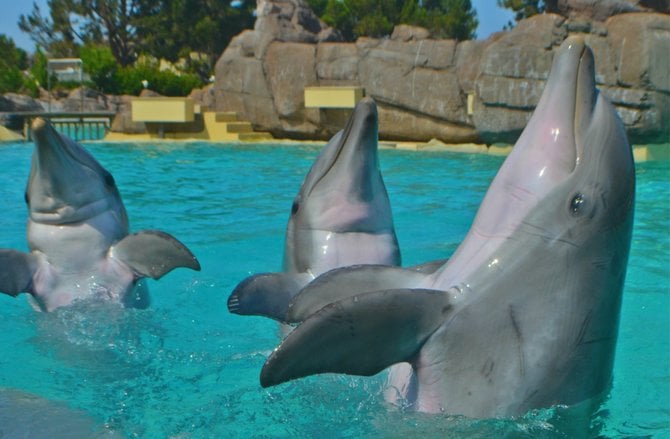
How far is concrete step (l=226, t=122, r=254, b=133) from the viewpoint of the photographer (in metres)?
21.3

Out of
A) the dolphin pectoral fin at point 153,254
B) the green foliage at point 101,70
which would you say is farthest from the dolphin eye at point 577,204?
the green foliage at point 101,70

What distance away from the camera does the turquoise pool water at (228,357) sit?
2963 millimetres

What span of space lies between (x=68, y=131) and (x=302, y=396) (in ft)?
72.9

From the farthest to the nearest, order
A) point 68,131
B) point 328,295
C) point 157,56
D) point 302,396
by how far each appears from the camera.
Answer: point 157,56
point 68,131
point 302,396
point 328,295

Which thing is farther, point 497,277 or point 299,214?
point 299,214

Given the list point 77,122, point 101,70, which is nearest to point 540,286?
point 77,122

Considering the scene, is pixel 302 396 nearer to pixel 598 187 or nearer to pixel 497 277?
pixel 497 277

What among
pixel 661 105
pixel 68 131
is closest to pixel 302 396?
pixel 661 105

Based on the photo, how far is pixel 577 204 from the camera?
2395 mm

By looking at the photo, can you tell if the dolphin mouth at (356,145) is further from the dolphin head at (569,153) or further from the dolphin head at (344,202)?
the dolphin head at (569,153)

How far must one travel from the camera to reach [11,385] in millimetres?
3883

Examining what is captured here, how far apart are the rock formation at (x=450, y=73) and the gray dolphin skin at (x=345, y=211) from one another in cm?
1310

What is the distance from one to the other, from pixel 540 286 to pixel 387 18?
36.3 meters

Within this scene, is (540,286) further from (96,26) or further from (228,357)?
(96,26)
